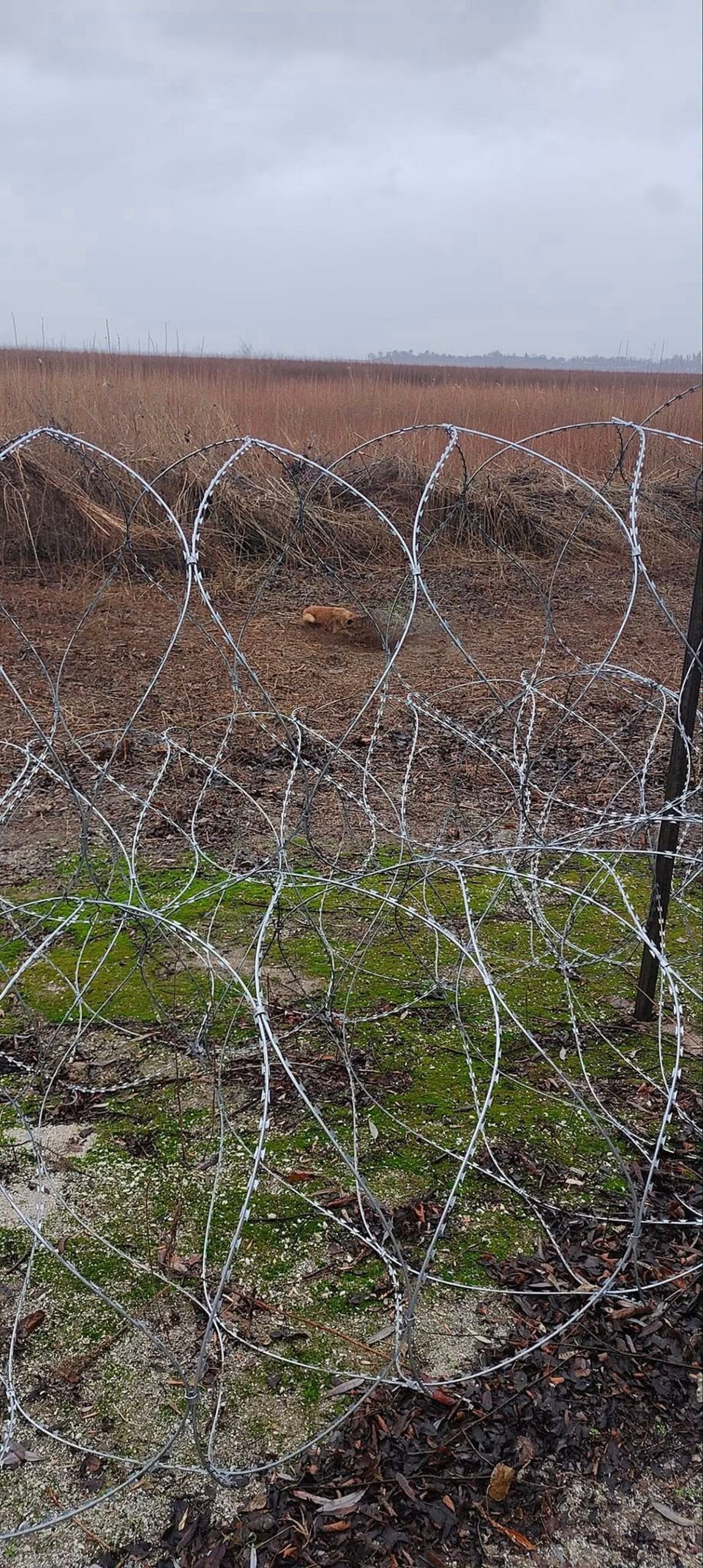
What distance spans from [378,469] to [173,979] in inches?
309

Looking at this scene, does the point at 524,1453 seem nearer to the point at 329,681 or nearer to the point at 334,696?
the point at 334,696

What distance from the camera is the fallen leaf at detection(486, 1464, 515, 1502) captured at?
Result: 1735mm

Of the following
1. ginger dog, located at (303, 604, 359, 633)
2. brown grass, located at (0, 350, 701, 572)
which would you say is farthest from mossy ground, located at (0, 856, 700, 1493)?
brown grass, located at (0, 350, 701, 572)

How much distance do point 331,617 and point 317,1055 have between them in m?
5.03

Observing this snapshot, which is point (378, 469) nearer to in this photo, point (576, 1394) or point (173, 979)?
point (173, 979)

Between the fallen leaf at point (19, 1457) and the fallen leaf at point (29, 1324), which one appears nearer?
the fallen leaf at point (19, 1457)

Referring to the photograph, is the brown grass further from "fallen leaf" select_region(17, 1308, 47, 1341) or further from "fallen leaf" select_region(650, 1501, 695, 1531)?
"fallen leaf" select_region(650, 1501, 695, 1531)

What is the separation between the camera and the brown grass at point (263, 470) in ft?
27.8

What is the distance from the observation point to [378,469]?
33.1 feet

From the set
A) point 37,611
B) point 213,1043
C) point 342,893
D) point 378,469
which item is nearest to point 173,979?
point 213,1043

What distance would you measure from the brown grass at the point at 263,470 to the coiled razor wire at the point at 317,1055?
12.5ft

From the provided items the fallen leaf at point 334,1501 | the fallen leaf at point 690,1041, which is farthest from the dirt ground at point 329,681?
the fallen leaf at point 334,1501

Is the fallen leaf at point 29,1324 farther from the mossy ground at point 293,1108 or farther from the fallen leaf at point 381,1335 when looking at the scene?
the fallen leaf at point 381,1335

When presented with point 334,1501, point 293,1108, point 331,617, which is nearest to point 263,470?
point 331,617
